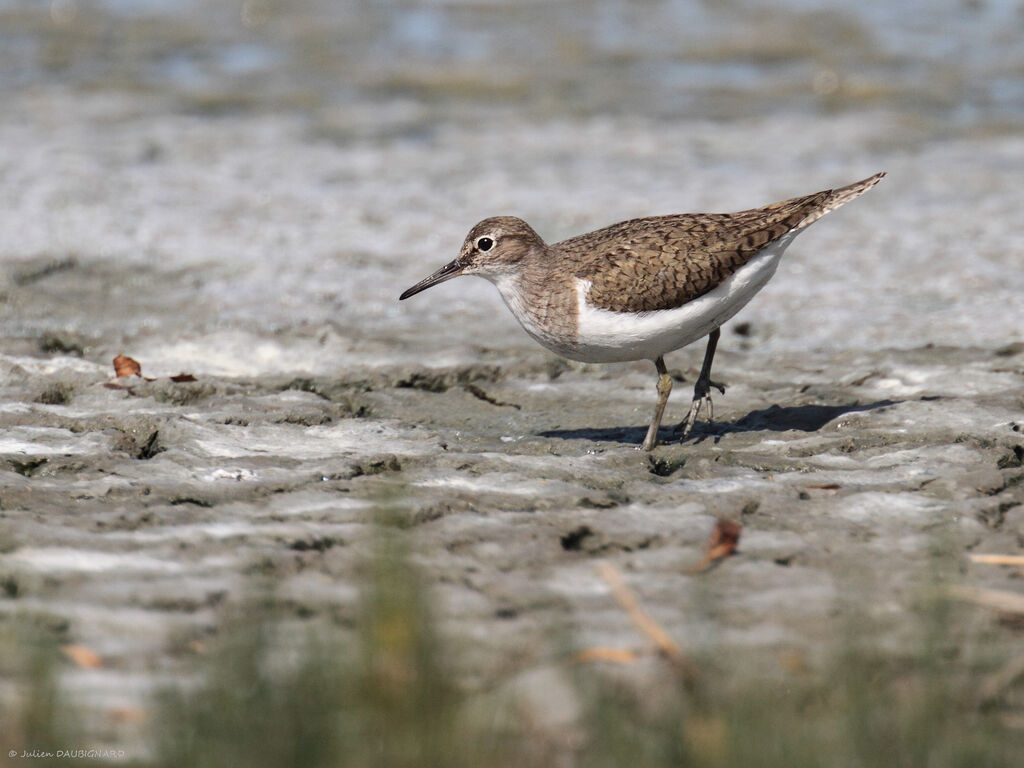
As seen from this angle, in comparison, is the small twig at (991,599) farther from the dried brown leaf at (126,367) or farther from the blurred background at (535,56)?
the blurred background at (535,56)

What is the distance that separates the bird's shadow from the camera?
228 inches

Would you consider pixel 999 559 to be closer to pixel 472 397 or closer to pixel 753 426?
pixel 753 426

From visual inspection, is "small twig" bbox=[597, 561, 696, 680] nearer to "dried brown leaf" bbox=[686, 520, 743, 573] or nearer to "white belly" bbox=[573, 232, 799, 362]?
"dried brown leaf" bbox=[686, 520, 743, 573]

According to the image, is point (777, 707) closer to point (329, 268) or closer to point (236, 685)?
point (236, 685)

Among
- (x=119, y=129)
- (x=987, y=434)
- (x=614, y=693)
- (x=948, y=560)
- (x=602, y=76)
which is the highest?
(x=602, y=76)

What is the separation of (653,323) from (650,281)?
0.20m

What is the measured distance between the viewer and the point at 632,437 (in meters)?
5.86

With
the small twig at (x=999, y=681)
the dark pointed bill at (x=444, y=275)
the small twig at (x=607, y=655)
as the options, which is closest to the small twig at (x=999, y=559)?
the small twig at (x=999, y=681)

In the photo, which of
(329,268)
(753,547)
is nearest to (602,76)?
(329,268)

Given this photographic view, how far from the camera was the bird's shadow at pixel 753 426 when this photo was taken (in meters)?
5.80

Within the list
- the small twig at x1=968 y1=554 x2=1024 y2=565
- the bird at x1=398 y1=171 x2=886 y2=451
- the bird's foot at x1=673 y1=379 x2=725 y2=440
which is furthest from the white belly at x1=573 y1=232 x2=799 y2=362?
the small twig at x1=968 y1=554 x2=1024 y2=565

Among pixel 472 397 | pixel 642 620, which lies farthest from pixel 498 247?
pixel 642 620

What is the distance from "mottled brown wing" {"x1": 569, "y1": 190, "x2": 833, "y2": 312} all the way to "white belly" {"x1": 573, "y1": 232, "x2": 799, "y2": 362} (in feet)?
0.13

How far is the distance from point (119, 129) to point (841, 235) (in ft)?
24.0
